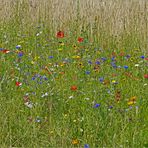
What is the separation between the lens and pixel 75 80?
2803 mm

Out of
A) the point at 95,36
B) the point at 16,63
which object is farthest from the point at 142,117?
the point at 95,36

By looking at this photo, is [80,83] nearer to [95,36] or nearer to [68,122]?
[68,122]

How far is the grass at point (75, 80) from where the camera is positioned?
2252mm

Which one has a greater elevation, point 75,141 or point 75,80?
point 75,80

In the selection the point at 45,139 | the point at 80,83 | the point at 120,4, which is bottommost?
the point at 45,139

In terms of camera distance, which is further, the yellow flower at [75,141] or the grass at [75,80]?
the grass at [75,80]

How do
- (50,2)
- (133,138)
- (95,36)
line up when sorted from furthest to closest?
(50,2), (95,36), (133,138)

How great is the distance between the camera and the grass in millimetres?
2252

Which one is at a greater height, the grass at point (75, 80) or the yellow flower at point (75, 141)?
the grass at point (75, 80)

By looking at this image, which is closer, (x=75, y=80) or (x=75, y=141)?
(x=75, y=141)

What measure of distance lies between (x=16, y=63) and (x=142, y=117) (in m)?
1.21

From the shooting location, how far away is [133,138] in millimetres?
2104

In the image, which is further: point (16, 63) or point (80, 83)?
point (16, 63)

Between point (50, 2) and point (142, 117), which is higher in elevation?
point (50, 2)
